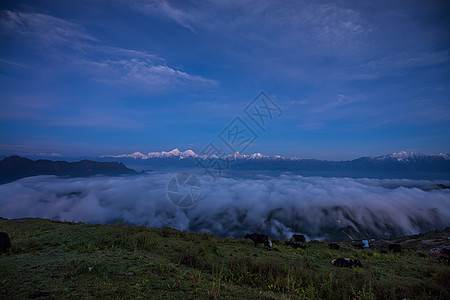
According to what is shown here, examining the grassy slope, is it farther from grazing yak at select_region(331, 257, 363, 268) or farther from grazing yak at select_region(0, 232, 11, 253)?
grazing yak at select_region(331, 257, 363, 268)

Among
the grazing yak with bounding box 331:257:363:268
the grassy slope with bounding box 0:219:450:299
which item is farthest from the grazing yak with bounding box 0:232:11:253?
the grazing yak with bounding box 331:257:363:268

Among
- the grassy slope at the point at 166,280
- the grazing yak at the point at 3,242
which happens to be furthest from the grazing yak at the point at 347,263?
the grazing yak at the point at 3,242

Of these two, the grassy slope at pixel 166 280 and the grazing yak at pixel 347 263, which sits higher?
the grassy slope at pixel 166 280

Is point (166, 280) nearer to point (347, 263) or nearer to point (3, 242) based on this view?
point (3, 242)

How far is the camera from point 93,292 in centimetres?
492

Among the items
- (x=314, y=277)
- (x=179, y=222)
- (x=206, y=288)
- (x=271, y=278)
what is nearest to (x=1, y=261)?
(x=206, y=288)

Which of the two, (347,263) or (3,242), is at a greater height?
(3,242)

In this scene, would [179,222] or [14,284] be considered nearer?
[14,284]

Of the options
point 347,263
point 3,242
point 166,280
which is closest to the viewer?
point 166,280

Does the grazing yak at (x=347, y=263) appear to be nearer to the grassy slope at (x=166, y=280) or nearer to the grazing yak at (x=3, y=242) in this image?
the grassy slope at (x=166, y=280)

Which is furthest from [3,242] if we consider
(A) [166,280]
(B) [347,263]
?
(B) [347,263]

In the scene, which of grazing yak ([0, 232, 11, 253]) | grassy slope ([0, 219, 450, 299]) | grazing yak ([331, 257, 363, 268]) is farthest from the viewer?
grazing yak ([331, 257, 363, 268])

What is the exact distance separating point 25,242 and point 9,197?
288 metres

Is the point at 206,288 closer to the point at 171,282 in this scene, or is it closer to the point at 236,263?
the point at 171,282
